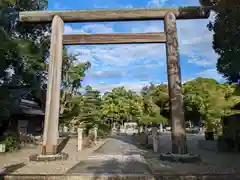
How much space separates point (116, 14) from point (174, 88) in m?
3.68

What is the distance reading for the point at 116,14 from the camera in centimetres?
990

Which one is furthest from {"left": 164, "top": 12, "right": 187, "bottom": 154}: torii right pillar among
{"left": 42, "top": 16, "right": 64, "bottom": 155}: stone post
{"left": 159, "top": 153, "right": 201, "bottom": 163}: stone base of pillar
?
{"left": 42, "top": 16, "right": 64, "bottom": 155}: stone post

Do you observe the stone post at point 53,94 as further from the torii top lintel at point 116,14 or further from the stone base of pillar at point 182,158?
the stone base of pillar at point 182,158

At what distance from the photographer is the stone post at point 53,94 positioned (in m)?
8.98

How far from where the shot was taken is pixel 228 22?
8.26 meters

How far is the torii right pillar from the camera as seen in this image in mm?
8846

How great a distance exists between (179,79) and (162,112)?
13.9m

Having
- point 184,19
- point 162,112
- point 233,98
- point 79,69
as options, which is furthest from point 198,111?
point 184,19

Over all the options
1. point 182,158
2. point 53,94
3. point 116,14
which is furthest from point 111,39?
point 182,158

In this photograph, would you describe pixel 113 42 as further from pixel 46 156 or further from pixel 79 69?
pixel 79 69

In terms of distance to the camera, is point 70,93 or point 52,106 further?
point 70,93

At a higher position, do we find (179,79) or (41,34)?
(41,34)

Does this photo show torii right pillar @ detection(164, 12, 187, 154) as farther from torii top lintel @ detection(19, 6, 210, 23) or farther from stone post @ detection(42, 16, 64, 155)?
stone post @ detection(42, 16, 64, 155)

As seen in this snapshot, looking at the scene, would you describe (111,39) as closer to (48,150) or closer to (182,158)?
(48,150)
